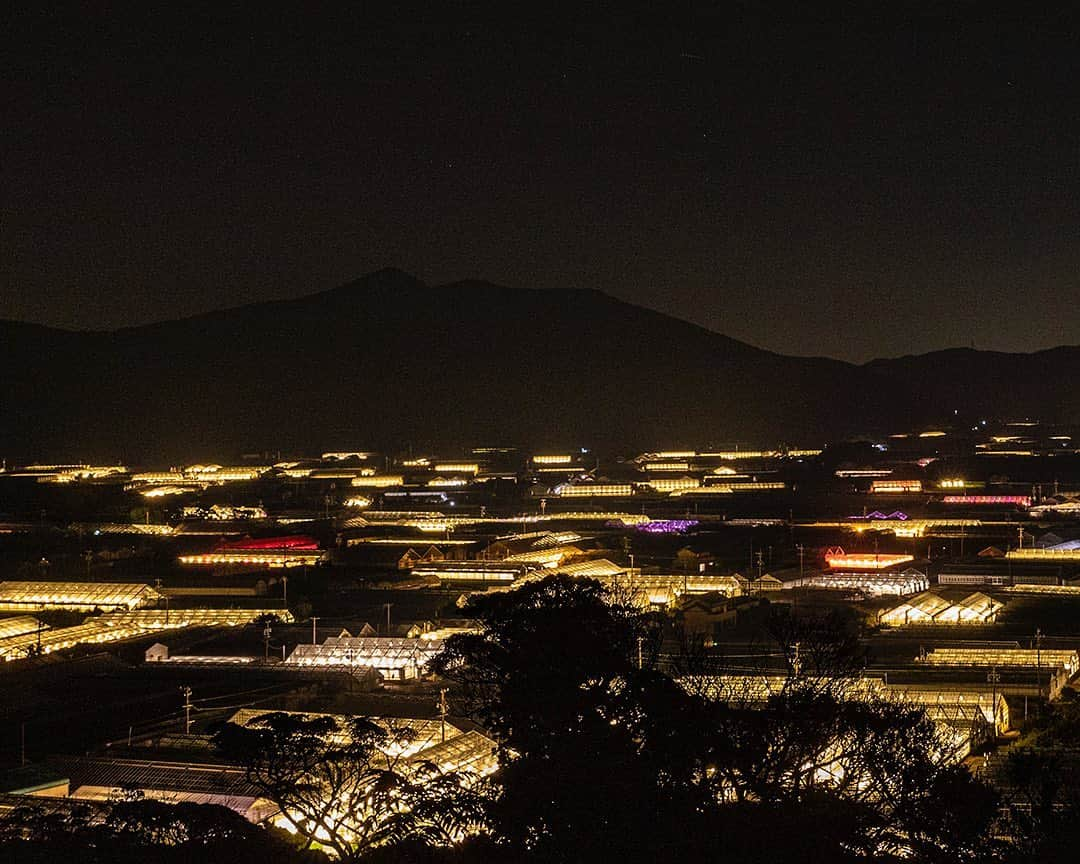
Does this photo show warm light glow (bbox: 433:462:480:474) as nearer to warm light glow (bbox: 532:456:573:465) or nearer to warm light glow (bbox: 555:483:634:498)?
warm light glow (bbox: 532:456:573:465)

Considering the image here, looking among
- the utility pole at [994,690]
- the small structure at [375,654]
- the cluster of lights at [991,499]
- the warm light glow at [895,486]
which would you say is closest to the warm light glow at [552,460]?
the warm light glow at [895,486]

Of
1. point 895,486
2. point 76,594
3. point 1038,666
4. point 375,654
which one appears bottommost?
point 1038,666

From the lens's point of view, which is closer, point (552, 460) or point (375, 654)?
point (375, 654)

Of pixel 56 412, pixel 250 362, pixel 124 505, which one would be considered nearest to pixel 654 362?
pixel 250 362

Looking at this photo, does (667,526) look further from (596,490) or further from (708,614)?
(708,614)

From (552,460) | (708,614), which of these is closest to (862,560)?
(708,614)

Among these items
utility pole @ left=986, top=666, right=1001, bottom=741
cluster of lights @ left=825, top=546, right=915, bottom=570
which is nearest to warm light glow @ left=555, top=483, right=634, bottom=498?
cluster of lights @ left=825, top=546, right=915, bottom=570
